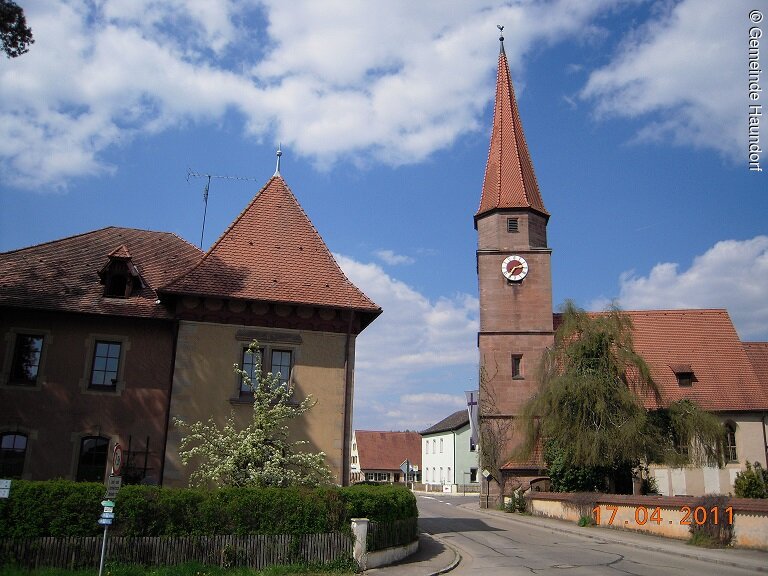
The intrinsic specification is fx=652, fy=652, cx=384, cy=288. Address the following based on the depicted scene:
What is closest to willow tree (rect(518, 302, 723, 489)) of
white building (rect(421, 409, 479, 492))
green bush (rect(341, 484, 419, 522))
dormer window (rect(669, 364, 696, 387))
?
dormer window (rect(669, 364, 696, 387))

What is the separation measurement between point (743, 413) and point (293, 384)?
1101 inches

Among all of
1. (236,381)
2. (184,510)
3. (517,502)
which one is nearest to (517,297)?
(517,502)

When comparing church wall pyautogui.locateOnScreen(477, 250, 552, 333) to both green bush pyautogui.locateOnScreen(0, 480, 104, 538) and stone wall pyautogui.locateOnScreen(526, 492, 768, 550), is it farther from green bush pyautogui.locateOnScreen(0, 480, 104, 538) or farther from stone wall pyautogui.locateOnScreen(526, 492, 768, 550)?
green bush pyautogui.locateOnScreen(0, 480, 104, 538)

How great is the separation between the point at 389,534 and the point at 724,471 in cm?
2636

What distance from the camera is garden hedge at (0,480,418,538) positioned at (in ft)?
41.4

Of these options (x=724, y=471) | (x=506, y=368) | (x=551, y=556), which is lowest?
(x=551, y=556)

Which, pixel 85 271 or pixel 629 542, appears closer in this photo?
pixel 629 542

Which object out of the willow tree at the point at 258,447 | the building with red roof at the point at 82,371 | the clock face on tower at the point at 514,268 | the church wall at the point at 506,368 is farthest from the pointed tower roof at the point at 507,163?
the building with red roof at the point at 82,371

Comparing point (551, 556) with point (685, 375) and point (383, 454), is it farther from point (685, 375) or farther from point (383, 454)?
point (383, 454)

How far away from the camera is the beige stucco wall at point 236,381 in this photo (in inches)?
725

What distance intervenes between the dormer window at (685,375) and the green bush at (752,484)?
7019 millimetres

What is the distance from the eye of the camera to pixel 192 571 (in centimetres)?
1271

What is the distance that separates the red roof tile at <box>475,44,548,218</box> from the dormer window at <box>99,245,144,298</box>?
82.4 ft

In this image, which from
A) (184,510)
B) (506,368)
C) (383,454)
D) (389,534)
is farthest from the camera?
(383,454)
